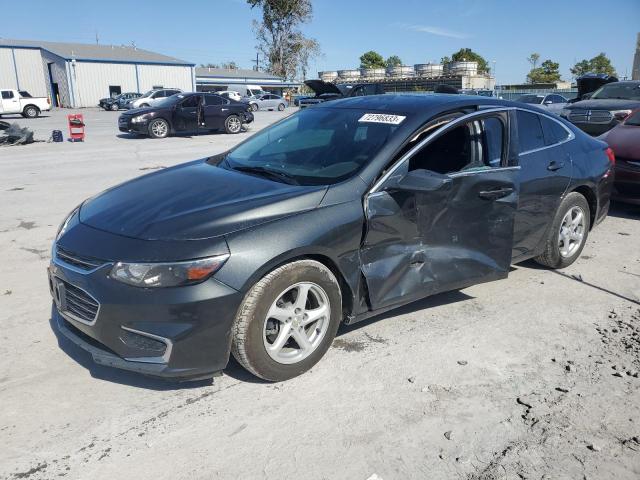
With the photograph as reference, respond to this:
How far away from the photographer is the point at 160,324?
2818mm

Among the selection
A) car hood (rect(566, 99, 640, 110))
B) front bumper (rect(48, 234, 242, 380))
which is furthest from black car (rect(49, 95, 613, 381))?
car hood (rect(566, 99, 640, 110))

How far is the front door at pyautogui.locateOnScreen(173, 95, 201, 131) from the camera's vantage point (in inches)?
754

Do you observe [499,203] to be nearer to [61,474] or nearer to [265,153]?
[265,153]

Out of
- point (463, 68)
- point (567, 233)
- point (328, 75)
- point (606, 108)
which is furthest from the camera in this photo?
point (463, 68)

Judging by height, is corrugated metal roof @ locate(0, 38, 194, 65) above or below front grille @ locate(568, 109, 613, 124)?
above

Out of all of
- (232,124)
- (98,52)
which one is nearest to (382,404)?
(232,124)

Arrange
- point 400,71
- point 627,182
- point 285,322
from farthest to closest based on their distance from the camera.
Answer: point 400,71 → point 627,182 → point 285,322

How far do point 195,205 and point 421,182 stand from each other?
4.70 feet

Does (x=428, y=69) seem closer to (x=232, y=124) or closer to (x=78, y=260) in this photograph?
(x=232, y=124)

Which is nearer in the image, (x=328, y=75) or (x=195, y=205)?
(x=195, y=205)

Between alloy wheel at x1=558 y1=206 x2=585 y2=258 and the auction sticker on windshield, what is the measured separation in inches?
84.7

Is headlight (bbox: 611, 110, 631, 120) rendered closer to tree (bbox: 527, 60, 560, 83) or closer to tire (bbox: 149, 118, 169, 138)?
tire (bbox: 149, 118, 169, 138)

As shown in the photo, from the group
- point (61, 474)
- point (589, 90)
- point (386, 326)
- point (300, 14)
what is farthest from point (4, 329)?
point (300, 14)

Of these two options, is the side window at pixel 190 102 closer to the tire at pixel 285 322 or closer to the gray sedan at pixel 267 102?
the tire at pixel 285 322
